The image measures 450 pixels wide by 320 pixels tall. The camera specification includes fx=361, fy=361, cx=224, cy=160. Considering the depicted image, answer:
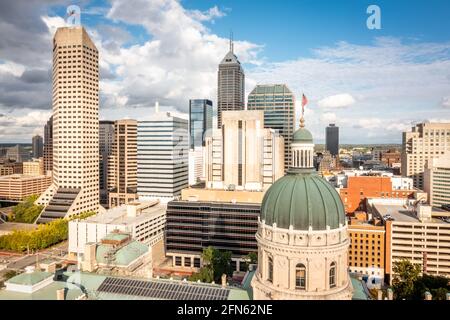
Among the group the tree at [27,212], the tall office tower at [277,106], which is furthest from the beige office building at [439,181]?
the tree at [27,212]

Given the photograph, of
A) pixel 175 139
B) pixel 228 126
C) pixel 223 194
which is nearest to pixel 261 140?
pixel 228 126

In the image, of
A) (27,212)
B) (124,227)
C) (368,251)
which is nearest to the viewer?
(124,227)

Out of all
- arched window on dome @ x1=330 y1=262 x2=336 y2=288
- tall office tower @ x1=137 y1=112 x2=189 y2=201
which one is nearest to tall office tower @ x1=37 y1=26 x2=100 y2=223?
tall office tower @ x1=137 y1=112 x2=189 y2=201

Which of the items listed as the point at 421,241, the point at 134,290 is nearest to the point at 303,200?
the point at 134,290

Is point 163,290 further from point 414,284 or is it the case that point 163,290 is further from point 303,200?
point 414,284

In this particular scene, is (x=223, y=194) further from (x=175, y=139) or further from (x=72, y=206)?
(x=72, y=206)
